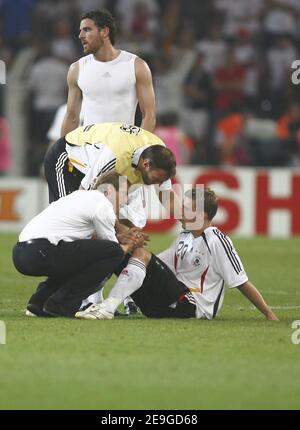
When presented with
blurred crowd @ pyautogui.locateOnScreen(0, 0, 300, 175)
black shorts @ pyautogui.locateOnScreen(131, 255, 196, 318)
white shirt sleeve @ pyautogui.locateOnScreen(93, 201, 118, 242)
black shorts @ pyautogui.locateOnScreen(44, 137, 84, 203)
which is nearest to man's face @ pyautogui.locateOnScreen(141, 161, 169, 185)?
white shirt sleeve @ pyautogui.locateOnScreen(93, 201, 118, 242)

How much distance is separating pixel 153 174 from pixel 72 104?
161cm

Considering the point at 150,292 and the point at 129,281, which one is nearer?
the point at 129,281

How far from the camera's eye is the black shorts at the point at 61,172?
31.6 ft

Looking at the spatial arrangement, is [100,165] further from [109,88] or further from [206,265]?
[109,88]

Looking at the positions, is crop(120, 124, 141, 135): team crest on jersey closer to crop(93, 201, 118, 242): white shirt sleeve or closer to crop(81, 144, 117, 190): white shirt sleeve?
crop(81, 144, 117, 190): white shirt sleeve

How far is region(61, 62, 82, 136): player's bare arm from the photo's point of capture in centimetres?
1020

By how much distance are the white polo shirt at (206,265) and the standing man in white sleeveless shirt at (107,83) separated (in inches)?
49.5

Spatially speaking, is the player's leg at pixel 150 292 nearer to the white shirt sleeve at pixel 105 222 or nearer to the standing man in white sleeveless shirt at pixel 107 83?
the white shirt sleeve at pixel 105 222

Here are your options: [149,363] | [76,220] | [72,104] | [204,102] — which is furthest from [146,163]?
[204,102]

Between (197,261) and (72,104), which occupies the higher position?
(72,104)

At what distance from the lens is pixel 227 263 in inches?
349

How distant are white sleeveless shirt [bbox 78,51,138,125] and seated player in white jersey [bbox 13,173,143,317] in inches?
56.3

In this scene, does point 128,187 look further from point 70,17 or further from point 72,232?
point 70,17
